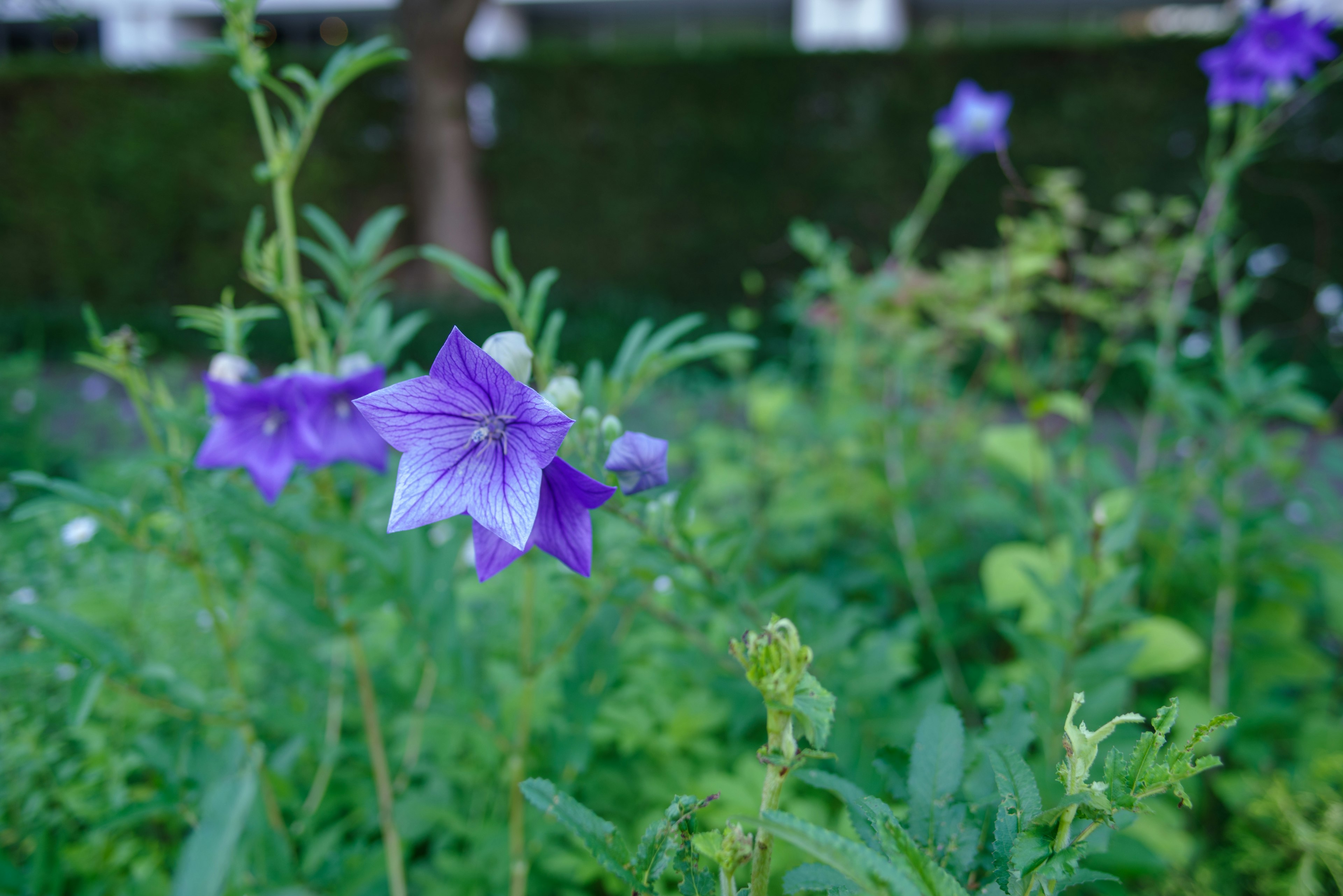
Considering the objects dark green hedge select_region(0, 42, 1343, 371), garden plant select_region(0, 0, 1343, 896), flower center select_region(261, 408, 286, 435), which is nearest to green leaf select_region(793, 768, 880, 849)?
garden plant select_region(0, 0, 1343, 896)

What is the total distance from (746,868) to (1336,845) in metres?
0.89

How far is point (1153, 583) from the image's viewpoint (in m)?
1.88

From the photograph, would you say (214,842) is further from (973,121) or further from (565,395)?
(973,121)

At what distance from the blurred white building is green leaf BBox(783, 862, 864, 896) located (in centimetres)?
1449

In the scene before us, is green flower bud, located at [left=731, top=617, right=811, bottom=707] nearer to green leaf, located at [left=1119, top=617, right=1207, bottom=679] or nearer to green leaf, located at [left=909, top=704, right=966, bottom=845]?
green leaf, located at [left=909, top=704, right=966, bottom=845]

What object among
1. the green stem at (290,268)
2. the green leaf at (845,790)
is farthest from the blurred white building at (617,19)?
the green leaf at (845,790)

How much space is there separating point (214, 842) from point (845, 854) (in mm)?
498

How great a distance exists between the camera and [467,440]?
70 centimetres

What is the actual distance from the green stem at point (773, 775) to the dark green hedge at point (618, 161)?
5.97 meters

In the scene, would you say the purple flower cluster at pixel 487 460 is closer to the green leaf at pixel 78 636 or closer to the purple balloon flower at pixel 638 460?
the purple balloon flower at pixel 638 460

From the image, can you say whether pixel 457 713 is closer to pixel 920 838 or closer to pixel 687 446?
pixel 920 838

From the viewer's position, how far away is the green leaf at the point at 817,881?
0.56m

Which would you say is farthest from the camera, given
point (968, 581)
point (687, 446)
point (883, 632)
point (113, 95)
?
point (113, 95)

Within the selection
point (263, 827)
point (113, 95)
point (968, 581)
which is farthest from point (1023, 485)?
point (113, 95)
